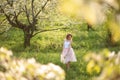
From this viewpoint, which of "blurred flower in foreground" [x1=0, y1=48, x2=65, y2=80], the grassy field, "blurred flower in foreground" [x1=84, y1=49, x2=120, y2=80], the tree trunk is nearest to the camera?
"blurred flower in foreground" [x1=84, y1=49, x2=120, y2=80]

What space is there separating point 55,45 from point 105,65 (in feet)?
57.2

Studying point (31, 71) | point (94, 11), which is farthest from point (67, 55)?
point (94, 11)

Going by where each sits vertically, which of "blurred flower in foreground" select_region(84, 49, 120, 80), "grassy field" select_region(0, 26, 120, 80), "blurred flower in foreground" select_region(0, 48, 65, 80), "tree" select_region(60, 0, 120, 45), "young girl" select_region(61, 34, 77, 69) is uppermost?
"tree" select_region(60, 0, 120, 45)

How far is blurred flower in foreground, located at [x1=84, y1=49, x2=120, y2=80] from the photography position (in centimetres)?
196

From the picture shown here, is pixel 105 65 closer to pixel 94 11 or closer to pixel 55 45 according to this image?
pixel 94 11

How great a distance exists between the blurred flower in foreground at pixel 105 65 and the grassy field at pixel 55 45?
11.9 m

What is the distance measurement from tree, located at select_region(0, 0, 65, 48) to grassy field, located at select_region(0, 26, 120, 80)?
2.91ft

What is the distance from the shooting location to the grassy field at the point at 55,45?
52.9 feet

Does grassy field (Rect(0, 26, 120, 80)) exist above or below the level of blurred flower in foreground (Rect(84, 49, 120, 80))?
below

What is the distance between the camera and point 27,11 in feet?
61.3

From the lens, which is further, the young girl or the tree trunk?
the tree trunk

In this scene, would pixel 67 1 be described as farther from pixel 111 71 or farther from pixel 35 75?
pixel 35 75

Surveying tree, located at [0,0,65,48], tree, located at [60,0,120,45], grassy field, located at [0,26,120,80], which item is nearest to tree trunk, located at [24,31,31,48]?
tree, located at [0,0,65,48]

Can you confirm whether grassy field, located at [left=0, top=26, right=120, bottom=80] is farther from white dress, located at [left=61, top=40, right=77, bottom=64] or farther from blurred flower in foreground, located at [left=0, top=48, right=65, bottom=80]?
blurred flower in foreground, located at [left=0, top=48, right=65, bottom=80]
